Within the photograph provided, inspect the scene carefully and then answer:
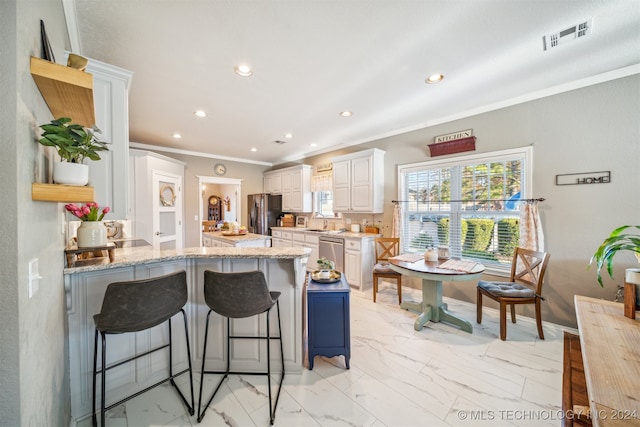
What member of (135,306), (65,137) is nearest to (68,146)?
(65,137)

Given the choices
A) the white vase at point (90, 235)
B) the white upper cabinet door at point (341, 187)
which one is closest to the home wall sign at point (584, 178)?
the white upper cabinet door at point (341, 187)

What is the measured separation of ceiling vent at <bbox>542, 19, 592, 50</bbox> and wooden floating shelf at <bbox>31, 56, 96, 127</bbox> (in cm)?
299

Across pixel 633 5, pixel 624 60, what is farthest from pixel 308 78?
pixel 624 60

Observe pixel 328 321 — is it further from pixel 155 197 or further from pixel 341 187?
pixel 155 197

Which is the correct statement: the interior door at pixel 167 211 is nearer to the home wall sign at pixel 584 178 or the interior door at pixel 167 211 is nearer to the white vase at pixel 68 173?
the white vase at pixel 68 173

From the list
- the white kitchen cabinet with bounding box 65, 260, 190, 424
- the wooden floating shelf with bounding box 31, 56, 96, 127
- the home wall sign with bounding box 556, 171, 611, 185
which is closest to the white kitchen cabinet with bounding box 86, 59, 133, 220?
the white kitchen cabinet with bounding box 65, 260, 190, 424

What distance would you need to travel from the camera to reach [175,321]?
6.41 feet

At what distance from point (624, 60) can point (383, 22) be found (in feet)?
7.72

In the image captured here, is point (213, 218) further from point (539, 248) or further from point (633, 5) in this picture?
point (633, 5)

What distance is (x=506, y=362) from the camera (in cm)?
218

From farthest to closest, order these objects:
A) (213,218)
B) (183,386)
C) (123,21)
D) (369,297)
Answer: (213,218) → (369,297) → (183,386) → (123,21)

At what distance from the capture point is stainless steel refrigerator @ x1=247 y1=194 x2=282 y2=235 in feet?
19.4

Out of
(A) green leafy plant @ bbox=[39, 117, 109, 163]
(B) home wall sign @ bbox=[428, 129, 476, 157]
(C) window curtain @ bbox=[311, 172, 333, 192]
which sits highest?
(B) home wall sign @ bbox=[428, 129, 476, 157]

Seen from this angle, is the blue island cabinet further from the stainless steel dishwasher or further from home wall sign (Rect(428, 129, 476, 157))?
home wall sign (Rect(428, 129, 476, 157))
